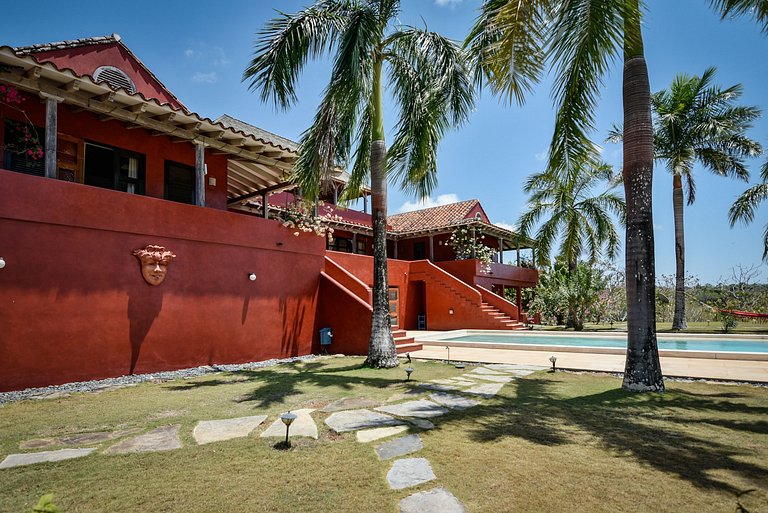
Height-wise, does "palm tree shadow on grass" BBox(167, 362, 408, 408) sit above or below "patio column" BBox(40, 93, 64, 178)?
below

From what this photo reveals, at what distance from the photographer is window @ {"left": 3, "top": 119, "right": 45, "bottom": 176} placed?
8703 mm

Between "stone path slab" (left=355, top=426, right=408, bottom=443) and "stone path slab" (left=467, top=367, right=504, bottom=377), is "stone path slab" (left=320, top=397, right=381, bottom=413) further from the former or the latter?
"stone path slab" (left=467, top=367, right=504, bottom=377)

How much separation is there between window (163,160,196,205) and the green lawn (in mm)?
6220

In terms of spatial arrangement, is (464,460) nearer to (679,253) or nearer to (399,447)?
(399,447)

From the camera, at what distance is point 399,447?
4.29 metres

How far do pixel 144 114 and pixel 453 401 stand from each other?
8.84 m

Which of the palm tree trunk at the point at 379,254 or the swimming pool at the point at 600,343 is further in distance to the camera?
the swimming pool at the point at 600,343

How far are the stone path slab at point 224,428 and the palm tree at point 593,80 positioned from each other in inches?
233

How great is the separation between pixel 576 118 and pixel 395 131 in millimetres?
4324

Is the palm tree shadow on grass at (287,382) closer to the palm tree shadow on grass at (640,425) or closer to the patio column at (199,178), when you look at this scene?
the palm tree shadow on grass at (640,425)

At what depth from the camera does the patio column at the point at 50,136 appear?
25.2 ft

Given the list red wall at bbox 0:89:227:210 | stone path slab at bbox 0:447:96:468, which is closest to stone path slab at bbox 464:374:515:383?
stone path slab at bbox 0:447:96:468

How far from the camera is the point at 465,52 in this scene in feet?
28.6

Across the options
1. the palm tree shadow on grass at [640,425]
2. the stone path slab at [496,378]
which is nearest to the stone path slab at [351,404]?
the palm tree shadow on grass at [640,425]
